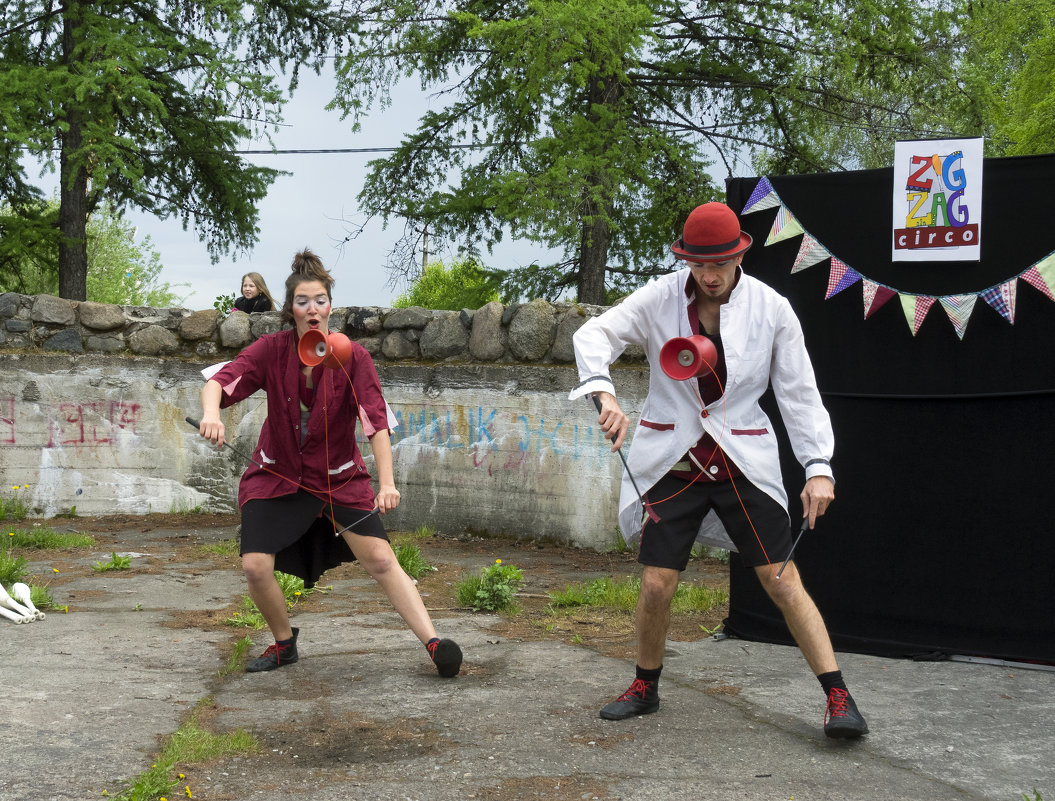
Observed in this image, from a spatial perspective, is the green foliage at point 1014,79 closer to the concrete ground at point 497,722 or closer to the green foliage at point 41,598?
the concrete ground at point 497,722

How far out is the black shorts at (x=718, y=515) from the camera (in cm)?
381

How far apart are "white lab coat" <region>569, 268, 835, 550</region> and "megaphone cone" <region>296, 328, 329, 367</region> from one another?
1.10m

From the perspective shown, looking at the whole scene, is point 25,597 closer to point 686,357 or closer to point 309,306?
point 309,306

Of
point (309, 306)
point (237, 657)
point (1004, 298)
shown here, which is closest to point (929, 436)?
point (1004, 298)

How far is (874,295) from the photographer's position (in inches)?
197

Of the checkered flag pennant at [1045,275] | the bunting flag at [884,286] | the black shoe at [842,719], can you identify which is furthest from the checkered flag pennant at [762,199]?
the black shoe at [842,719]

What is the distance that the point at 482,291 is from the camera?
15.1 m

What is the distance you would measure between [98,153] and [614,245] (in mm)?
6967

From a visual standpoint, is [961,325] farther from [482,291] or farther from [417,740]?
[482,291]

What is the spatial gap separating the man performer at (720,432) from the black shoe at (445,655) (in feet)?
2.52

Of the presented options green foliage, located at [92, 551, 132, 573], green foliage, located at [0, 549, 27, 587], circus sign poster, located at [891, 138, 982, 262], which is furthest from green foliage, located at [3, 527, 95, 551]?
circus sign poster, located at [891, 138, 982, 262]

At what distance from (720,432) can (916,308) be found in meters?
1.68

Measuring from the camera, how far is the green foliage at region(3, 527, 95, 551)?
820 centimetres

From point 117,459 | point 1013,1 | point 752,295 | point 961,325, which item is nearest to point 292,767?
point 752,295
